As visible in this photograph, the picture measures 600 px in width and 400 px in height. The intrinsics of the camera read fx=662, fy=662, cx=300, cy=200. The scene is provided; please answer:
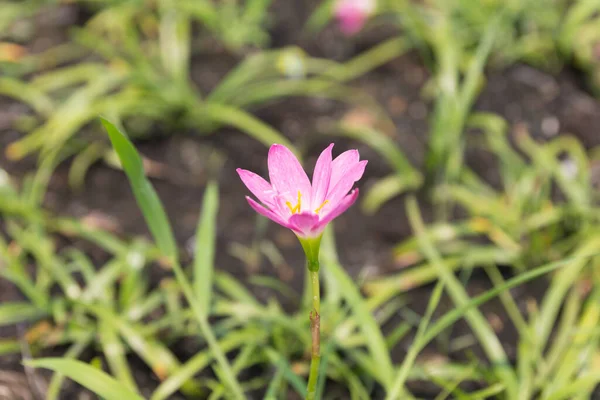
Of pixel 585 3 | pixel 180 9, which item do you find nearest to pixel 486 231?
pixel 585 3

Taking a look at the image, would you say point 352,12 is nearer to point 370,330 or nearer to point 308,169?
point 308,169

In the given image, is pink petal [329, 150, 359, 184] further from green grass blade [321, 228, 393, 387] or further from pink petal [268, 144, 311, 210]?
green grass blade [321, 228, 393, 387]

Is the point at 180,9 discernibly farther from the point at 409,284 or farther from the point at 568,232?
the point at 568,232

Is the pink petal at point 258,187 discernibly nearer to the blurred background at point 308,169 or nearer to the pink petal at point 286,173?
the pink petal at point 286,173

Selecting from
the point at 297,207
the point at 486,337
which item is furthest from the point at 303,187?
the point at 486,337

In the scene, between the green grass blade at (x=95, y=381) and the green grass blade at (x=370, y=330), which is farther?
the green grass blade at (x=370, y=330)

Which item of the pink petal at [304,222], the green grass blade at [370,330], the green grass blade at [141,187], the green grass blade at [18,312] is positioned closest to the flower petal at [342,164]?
the pink petal at [304,222]
